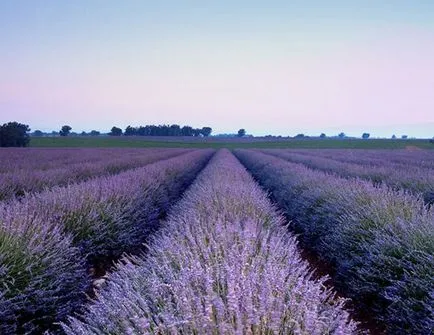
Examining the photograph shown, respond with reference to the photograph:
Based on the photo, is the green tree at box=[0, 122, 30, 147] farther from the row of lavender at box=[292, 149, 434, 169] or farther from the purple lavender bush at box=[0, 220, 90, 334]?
the purple lavender bush at box=[0, 220, 90, 334]

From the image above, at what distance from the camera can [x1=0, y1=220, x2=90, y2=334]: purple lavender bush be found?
4121mm

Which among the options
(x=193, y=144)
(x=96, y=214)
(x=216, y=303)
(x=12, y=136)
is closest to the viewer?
(x=216, y=303)

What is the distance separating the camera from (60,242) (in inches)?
209

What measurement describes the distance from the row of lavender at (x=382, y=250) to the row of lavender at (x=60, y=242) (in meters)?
3.17

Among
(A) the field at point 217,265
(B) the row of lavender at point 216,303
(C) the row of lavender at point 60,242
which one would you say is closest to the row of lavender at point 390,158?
(A) the field at point 217,265

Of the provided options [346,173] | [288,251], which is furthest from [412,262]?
[346,173]

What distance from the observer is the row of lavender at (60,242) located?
4.30 meters

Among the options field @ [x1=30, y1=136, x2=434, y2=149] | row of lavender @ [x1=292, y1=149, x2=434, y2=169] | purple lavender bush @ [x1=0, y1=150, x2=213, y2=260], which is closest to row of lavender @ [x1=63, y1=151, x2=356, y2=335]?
purple lavender bush @ [x1=0, y1=150, x2=213, y2=260]

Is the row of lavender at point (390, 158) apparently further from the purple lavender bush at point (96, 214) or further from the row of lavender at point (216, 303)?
the row of lavender at point (216, 303)

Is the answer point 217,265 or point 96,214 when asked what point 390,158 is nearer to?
point 96,214

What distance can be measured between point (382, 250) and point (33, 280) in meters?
3.53

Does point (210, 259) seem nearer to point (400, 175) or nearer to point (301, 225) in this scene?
point (301, 225)

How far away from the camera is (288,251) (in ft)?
13.9

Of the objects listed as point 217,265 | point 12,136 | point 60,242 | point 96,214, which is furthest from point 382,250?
point 12,136
